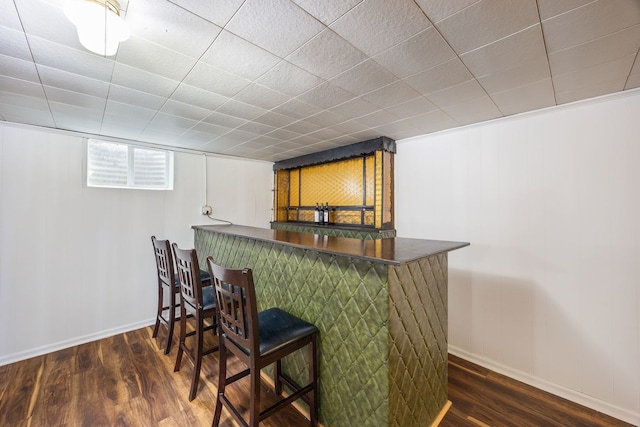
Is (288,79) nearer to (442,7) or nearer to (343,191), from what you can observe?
(442,7)

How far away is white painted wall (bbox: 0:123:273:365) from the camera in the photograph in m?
2.38

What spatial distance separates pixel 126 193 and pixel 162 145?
2.36ft

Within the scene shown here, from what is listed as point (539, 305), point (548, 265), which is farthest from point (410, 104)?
Answer: point (539, 305)

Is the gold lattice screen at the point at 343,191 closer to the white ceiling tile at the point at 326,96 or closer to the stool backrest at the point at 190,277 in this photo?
the white ceiling tile at the point at 326,96

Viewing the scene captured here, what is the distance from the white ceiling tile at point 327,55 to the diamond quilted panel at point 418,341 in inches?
46.4

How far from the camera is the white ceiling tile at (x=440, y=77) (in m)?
1.50

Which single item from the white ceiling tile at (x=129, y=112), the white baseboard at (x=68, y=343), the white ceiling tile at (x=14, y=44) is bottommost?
the white baseboard at (x=68, y=343)

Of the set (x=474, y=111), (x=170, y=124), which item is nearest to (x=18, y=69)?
(x=170, y=124)

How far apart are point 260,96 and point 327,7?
96cm

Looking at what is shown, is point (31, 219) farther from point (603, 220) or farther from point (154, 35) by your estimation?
point (603, 220)

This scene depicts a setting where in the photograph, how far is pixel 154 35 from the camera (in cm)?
123

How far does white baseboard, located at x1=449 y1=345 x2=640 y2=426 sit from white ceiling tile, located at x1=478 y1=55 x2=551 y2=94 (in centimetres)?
226

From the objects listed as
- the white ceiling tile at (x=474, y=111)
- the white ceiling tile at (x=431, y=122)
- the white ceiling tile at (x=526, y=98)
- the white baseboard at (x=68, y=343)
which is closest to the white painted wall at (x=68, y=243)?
the white baseboard at (x=68, y=343)

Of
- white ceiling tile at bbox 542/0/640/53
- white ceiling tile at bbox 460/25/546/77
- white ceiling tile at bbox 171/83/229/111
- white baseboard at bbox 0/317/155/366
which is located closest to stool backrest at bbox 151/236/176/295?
white baseboard at bbox 0/317/155/366
